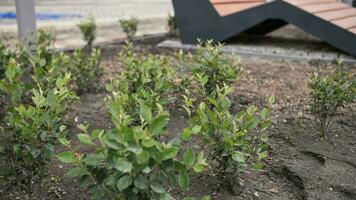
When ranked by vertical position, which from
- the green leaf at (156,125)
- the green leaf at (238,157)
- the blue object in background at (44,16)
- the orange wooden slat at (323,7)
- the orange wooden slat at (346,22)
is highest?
the orange wooden slat at (323,7)

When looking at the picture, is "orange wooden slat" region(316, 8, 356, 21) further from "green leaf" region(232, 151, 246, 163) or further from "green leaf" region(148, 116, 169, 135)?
"green leaf" region(148, 116, 169, 135)

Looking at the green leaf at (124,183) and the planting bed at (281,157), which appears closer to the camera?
the green leaf at (124,183)

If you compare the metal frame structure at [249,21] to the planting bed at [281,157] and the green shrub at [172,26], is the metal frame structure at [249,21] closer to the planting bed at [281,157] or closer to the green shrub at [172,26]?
the green shrub at [172,26]

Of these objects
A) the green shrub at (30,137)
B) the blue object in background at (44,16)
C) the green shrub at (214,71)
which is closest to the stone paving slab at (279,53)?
the green shrub at (214,71)

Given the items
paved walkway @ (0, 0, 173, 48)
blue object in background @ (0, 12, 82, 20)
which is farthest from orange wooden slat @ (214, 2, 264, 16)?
blue object in background @ (0, 12, 82, 20)

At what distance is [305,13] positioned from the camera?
605 cm

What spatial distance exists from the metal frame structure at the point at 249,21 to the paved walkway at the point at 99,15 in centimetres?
161

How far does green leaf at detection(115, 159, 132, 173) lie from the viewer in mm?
1741

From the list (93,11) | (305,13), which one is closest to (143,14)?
(93,11)

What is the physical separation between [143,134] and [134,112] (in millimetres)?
1051

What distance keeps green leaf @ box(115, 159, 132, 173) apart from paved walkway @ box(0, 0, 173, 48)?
218 inches

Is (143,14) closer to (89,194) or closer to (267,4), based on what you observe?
(267,4)

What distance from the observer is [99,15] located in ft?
36.8

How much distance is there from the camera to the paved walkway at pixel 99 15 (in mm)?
8260
